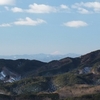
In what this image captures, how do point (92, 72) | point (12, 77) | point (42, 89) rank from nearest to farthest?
point (42, 89)
point (92, 72)
point (12, 77)

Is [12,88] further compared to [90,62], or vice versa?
[90,62]

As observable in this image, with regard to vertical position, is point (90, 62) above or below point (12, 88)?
above

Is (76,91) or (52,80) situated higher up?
(52,80)

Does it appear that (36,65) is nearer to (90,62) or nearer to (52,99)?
(90,62)

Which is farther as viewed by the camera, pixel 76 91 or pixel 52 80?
pixel 52 80

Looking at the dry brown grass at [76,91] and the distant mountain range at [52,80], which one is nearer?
the distant mountain range at [52,80]

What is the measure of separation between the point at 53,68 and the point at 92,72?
36.8 m

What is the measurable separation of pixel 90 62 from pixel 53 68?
19538mm

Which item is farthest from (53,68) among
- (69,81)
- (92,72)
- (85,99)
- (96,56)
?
(85,99)

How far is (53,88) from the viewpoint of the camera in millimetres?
128500

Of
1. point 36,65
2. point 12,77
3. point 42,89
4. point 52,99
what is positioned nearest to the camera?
point 52,99

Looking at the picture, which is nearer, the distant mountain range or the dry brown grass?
the distant mountain range

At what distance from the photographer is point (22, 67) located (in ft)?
614

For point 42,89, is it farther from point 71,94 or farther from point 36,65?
point 36,65
